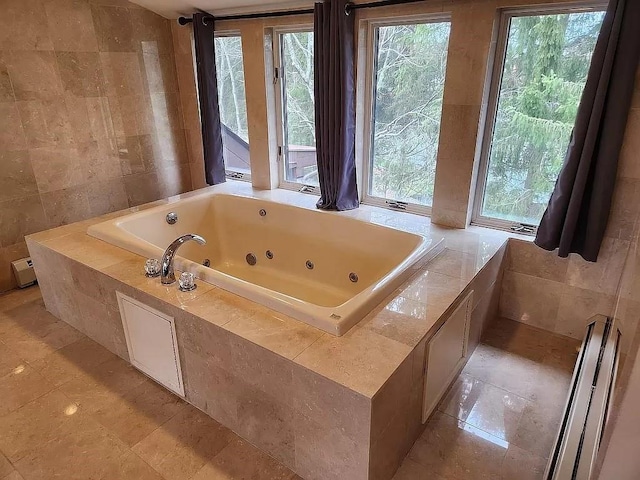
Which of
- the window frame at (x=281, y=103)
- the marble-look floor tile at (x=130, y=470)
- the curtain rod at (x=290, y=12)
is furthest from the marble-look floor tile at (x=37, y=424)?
the curtain rod at (x=290, y=12)

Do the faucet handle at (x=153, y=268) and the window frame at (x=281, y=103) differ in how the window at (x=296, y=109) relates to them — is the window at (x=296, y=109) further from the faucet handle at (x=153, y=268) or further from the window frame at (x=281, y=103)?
the faucet handle at (x=153, y=268)

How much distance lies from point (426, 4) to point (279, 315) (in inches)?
77.4

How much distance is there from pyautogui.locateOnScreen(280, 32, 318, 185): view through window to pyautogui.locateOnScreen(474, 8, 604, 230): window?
1.32 m

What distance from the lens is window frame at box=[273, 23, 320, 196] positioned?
3127 millimetres

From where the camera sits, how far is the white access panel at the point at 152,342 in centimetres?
192

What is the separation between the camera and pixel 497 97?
2480 mm

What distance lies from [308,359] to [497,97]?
193 centimetres

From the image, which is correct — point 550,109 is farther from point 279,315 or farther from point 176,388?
point 176,388

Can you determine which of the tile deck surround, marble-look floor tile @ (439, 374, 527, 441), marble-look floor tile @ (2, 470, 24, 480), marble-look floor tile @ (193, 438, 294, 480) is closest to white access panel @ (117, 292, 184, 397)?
the tile deck surround

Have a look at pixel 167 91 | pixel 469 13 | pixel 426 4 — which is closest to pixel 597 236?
pixel 469 13

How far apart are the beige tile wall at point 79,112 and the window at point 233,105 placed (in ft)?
1.42

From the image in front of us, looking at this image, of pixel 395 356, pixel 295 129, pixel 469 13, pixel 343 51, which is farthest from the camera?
pixel 295 129

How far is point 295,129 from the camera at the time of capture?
3398 mm

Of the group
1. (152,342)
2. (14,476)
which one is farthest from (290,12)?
(14,476)
